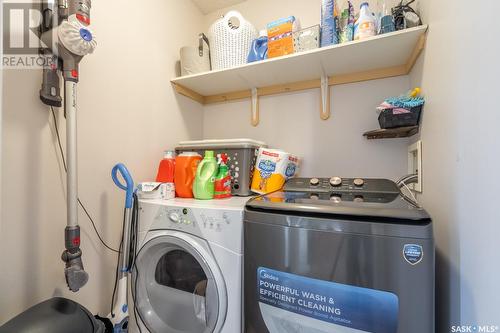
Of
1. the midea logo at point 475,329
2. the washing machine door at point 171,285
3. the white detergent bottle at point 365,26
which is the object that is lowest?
the washing machine door at point 171,285

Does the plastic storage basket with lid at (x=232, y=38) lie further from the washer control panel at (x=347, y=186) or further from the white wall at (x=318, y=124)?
the washer control panel at (x=347, y=186)

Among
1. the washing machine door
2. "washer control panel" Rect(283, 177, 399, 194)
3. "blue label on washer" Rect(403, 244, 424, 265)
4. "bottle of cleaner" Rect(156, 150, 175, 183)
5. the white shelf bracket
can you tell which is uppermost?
the white shelf bracket

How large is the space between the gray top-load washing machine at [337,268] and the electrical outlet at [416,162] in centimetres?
43

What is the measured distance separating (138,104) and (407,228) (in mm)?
1477

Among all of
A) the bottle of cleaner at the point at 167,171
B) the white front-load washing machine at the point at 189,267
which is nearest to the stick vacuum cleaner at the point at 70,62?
the white front-load washing machine at the point at 189,267

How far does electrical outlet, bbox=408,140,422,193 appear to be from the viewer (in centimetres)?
106

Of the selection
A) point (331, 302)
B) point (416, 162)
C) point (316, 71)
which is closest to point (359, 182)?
point (416, 162)

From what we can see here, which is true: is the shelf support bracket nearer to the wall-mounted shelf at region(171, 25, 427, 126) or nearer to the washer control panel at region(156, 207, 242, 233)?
the wall-mounted shelf at region(171, 25, 427, 126)

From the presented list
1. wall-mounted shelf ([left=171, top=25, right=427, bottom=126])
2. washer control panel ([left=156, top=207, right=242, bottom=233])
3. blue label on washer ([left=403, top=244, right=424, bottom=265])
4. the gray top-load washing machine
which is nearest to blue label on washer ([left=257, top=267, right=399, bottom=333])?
the gray top-load washing machine

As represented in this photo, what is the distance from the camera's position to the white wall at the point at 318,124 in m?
1.42

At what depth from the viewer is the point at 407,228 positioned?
62 cm

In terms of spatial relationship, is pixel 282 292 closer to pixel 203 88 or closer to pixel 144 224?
pixel 144 224

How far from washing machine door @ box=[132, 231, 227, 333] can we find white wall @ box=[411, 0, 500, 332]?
857 millimetres

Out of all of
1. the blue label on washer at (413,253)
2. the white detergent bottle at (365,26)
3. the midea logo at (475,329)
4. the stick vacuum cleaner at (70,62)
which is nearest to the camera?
the midea logo at (475,329)
